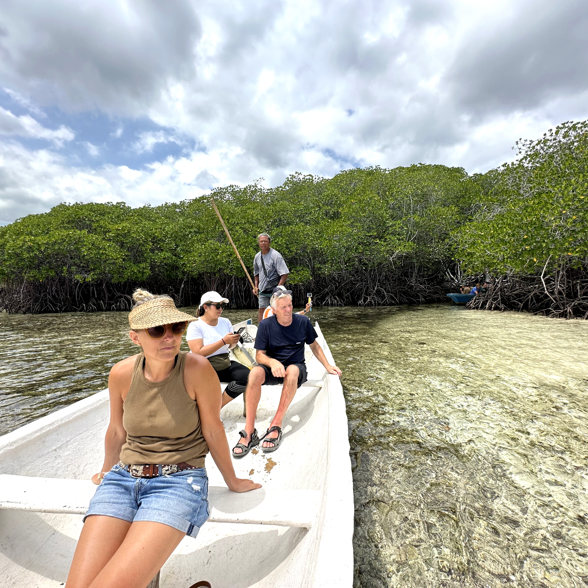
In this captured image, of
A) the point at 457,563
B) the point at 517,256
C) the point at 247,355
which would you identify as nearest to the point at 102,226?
the point at 247,355

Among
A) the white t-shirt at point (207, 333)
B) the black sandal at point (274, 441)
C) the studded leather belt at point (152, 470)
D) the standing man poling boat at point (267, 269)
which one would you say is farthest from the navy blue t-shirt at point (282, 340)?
the standing man poling boat at point (267, 269)

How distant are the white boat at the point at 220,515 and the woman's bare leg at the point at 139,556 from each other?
25 cm

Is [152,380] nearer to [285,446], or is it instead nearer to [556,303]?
[285,446]

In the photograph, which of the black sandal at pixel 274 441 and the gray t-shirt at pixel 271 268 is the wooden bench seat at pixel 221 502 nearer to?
the black sandal at pixel 274 441

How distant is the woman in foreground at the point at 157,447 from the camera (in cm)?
125

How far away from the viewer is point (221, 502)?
1.59 m

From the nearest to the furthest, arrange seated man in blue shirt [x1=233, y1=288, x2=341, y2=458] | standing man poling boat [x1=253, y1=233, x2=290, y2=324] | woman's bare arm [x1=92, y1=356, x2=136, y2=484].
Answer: woman's bare arm [x1=92, y1=356, x2=136, y2=484]
seated man in blue shirt [x1=233, y1=288, x2=341, y2=458]
standing man poling boat [x1=253, y1=233, x2=290, y2=324]

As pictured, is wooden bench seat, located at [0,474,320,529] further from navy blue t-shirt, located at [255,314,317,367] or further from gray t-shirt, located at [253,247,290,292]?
gray t-shirt, located at [253,247,290,292]

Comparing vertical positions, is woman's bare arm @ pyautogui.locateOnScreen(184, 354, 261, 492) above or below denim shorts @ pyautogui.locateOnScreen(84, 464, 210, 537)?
above

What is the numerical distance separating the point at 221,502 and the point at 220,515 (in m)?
0.13

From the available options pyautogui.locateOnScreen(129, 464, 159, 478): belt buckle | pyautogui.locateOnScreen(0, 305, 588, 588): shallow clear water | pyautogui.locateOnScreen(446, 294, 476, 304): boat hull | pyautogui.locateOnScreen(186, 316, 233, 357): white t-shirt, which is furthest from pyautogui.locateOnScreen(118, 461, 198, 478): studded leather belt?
pyautogui.locateOnScreen(446, 294, 476, 304): boat hull

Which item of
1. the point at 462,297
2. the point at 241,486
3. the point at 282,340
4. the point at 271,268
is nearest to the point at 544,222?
the point at 462,297

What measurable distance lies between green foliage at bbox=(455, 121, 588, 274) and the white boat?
11.6 m

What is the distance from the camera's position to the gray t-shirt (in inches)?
228
